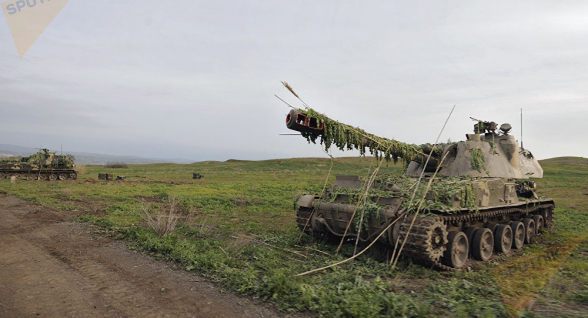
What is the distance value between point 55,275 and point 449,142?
31.1 ft

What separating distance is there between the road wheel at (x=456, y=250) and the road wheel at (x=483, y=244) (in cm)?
47

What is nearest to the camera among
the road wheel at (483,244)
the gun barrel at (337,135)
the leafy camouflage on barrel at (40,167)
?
the gun barrel at (337,135)

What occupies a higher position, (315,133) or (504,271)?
(315,133)

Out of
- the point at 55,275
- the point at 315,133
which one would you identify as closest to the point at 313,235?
the point at 315,133

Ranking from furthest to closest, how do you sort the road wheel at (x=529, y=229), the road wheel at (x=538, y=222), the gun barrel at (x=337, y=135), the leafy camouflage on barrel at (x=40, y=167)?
the leafy camouflage on barrel at (x=40, y=167) < the road wheel at (x=538, y=222) < the road wheel at (x=529, y=229) < the gun barrel at (x=337, y=135)

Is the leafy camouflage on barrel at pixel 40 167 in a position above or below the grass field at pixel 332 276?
above

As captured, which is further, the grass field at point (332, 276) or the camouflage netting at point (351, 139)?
the camouflage netting at point (351, 139)

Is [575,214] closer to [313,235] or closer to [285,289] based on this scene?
[313,235]

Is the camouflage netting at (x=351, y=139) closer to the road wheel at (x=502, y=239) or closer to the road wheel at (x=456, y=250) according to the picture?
the road wheel at (x=456, y=250)

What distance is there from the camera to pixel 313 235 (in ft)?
31.1

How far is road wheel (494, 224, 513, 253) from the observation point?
29.1ft

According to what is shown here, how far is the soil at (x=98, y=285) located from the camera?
484 centimetres

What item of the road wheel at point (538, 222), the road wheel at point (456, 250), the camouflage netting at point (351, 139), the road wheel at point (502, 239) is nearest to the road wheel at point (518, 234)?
the road wheel at point (502, 239)

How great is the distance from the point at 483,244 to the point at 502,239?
96cm
